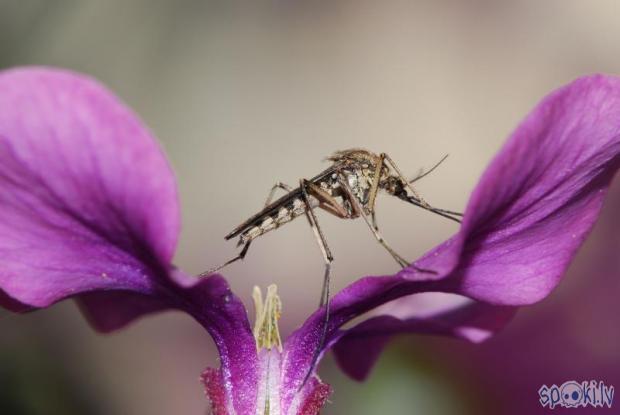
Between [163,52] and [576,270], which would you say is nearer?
[576,270]

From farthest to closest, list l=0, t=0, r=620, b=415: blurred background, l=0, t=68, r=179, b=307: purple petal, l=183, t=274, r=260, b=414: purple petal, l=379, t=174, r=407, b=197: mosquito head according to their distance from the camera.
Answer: l=0, t=0, r=620, b=415: blurred background → l=379, t=174, r=407, b=197: mosquito head → l=183, t=274, r=260, b=414: purple petal → l=0, t=68, r=179, b=307: purple petal

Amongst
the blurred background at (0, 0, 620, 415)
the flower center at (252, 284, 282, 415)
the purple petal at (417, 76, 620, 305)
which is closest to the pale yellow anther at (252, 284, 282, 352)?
the flower center at (252, 284, 282, 415)

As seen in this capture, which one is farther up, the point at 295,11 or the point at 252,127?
the point at 295,11

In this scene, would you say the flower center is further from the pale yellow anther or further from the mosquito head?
the mosquito head

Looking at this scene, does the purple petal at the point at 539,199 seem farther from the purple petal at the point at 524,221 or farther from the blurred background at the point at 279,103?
the blurred background at the point at 279,103

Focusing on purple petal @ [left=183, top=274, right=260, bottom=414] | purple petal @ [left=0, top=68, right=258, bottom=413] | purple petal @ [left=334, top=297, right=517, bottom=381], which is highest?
purple petal @ [left=0, top=68, right=258, bottom=413]

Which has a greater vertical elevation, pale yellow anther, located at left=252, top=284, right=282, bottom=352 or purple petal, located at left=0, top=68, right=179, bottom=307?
purple petal, located at left=0, top=68, right=179, bottom=307

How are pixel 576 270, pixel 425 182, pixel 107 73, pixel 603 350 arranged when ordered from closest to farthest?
1. pixel 603 350
2. pixel 576 270
3. pixel 425 182
4. pixel 107 73

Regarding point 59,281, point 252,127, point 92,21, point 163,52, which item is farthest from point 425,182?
point 59,281

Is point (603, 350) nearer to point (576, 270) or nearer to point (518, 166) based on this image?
point (576, 270)
